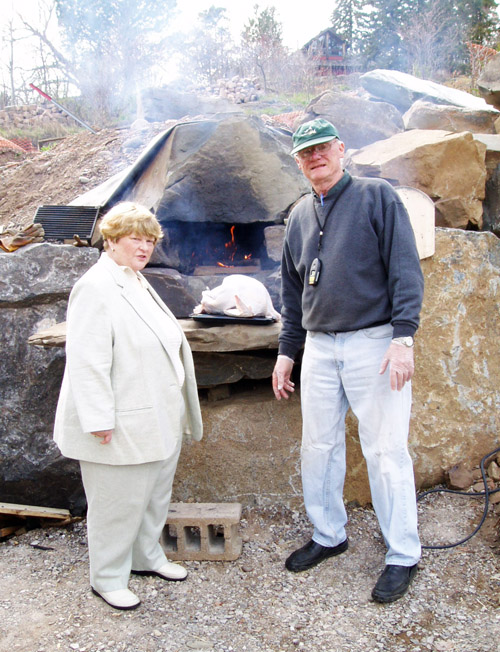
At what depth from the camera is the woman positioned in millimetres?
2398

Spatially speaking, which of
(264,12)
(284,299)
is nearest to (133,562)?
(284,299)

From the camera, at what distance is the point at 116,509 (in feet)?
8.44

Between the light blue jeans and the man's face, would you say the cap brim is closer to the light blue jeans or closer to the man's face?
the man's face

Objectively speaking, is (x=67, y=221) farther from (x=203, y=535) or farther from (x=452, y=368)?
(x=452, y=368)

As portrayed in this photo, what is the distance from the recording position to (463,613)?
255 cm

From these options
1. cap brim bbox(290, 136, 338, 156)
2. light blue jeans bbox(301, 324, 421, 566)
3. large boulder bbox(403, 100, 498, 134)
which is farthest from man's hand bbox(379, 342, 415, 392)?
large boulder bbox(403, 100, 498, 134)

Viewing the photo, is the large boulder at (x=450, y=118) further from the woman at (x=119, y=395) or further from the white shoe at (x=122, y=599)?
the white shoe at (x=122, y=599)

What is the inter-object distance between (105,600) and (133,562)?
239mm

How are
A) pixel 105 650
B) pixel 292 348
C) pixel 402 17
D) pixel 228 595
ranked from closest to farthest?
pixel 105 650, pixel 228 595, pixel 292 348, pixel 402 17

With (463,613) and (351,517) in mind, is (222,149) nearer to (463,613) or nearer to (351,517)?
(351,517)

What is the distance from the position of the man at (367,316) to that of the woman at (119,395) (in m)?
0.73

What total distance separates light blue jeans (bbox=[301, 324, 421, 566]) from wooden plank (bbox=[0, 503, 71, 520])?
5.74 ft

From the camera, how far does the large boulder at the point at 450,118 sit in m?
5.54

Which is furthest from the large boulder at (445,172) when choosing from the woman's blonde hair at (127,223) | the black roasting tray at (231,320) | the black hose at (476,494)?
the woman's blonde hair at (127,223)
